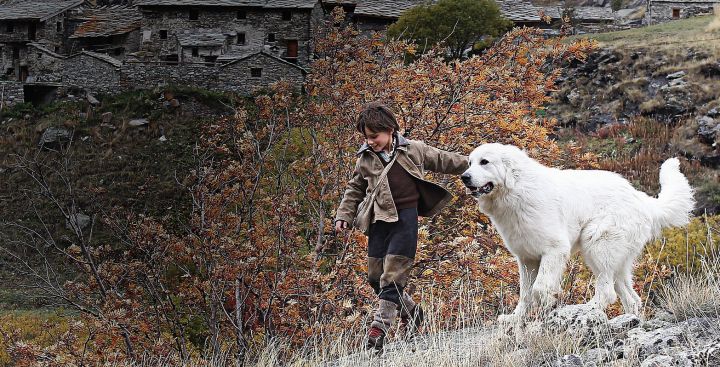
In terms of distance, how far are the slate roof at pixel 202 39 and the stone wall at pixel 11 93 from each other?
8250 mm

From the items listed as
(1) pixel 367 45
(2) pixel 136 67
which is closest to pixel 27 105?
(2) pixel 136 67

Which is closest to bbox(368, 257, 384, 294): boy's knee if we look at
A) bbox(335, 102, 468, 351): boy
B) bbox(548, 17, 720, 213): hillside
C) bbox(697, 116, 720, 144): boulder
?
bbox(335, 102, 468, 351): boy

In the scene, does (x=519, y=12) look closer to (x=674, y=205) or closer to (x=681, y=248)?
(x=681, y=248)

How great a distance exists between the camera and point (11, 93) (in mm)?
36938

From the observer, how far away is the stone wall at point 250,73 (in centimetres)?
3550

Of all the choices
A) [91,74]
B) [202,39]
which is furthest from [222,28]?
[91,74]

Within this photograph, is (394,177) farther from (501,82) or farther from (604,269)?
(501,82)

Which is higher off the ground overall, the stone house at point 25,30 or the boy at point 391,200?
the boy at point 391,200

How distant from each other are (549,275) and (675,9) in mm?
45198

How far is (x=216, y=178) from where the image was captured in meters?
8.93

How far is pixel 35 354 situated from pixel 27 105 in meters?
30.6

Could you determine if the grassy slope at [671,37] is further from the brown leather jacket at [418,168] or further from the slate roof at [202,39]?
the brown leather jacket at [418,168]

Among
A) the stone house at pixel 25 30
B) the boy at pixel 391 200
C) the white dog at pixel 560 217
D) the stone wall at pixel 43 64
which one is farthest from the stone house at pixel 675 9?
the boy at pixel 391 200

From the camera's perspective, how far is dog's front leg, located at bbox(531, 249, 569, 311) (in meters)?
5.46
